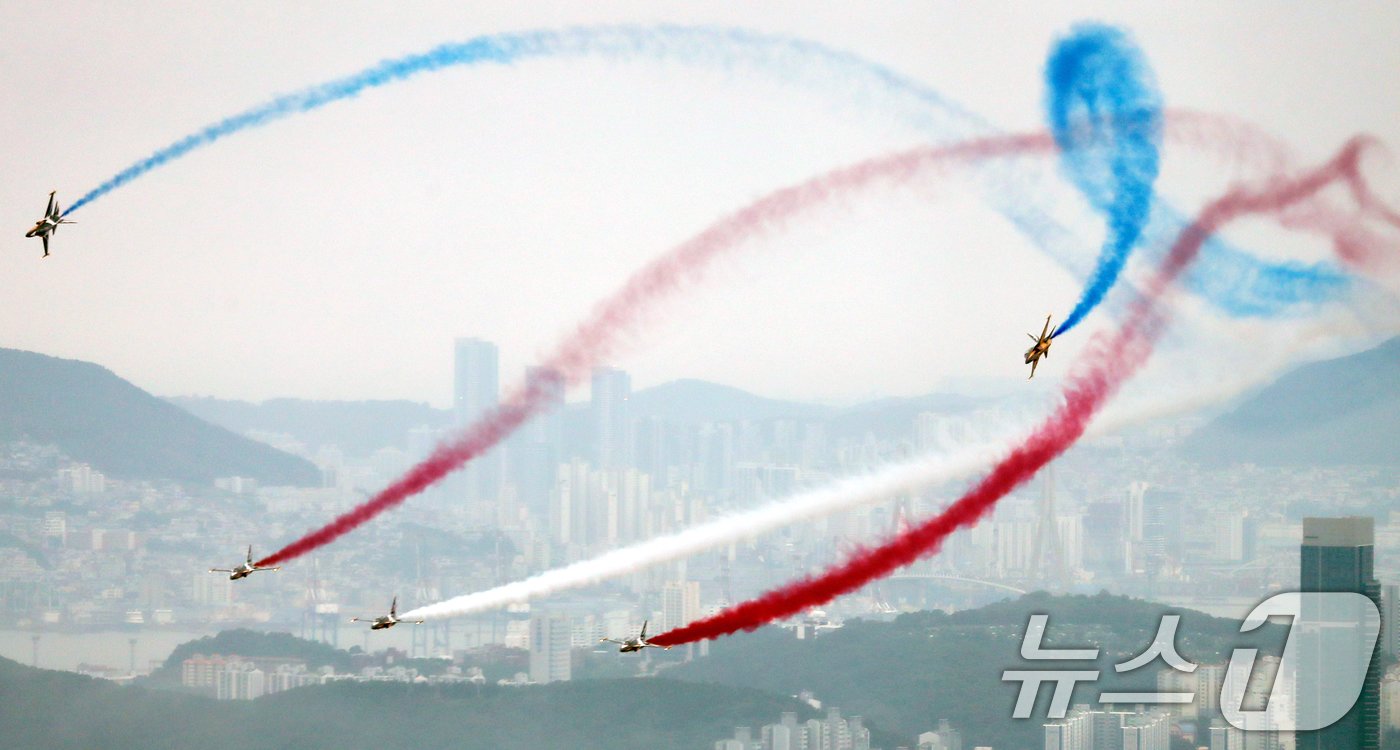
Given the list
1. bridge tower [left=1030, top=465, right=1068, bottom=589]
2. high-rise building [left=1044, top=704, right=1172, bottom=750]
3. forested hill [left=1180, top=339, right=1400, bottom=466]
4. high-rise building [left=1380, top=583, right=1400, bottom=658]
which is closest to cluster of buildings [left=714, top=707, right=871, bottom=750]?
high-rise building [left=1044, top=704, right=1172, bottom=750]

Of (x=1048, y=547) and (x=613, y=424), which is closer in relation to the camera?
(x=613, y=424)

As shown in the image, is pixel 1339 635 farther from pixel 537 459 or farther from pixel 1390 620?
pixel 537 459

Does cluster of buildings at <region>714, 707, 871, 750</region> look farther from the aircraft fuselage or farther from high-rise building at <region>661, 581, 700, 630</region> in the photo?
the aircraft fuselage

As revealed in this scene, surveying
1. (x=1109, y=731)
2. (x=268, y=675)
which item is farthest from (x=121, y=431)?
(x=1109, y=731)

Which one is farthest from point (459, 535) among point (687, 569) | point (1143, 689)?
point (1143, 689)

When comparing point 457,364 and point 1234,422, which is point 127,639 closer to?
point 457,364
